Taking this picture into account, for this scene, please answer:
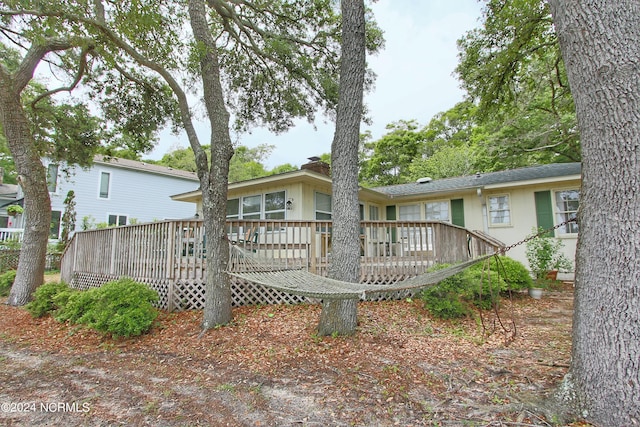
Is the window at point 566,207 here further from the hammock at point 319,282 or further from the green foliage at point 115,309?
the green foliage at point 115,309

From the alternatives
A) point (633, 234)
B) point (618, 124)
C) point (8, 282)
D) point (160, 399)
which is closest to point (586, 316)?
point (633, 234)

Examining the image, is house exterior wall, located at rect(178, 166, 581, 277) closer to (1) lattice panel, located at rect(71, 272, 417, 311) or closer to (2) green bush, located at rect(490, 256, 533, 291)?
(1) lattice panel, located at rect(71, 272, 417, 311)

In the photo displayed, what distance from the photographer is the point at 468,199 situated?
987cm

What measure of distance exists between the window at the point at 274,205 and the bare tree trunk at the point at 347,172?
4318mm

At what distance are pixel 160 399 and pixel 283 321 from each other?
219 centimetres

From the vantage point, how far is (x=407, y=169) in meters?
22.8

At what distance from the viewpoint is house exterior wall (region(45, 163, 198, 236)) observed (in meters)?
13.9

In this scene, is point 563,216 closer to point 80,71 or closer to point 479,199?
point 479,199

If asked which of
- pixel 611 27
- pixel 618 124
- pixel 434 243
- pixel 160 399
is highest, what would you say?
pixel 611 27

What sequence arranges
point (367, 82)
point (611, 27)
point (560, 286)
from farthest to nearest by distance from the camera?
point (560, 286)
point (367, 82)
point (611, 27)

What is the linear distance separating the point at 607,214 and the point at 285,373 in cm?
297

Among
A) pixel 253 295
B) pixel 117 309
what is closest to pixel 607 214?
pixel 253 295

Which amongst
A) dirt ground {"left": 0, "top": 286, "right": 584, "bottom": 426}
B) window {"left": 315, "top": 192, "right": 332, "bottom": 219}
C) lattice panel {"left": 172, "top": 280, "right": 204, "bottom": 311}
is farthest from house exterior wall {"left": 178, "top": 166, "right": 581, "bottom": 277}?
dirt ground {"left": 0, "top": 286, "right": 584, "bottom": 426}

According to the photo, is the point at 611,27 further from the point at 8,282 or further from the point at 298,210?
the point at 8,282
